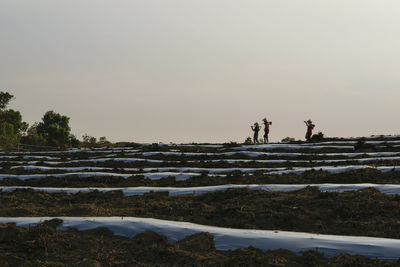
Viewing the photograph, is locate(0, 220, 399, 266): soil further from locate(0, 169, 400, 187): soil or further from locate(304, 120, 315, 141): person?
locate(304, 120, 315, 141): person

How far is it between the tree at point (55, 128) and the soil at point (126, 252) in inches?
1475

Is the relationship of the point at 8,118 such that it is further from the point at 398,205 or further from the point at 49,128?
the point at 398,205

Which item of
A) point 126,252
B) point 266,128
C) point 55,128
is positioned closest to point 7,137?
point 55,128

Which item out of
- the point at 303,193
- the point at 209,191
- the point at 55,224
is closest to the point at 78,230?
the point at 55,224

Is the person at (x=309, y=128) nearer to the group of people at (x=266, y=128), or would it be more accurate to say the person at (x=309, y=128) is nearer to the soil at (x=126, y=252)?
the group of people at (x=266, y=128)

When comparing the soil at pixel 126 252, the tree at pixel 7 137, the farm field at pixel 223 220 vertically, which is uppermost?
the tree at pixel 7 137

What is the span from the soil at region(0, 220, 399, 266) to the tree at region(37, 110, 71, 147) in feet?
123

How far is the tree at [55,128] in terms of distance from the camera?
40969 millimetres

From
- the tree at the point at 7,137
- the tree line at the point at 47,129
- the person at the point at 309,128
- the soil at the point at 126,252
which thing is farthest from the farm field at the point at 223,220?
the tree line at the point at 47,129

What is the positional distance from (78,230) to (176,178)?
450 cm

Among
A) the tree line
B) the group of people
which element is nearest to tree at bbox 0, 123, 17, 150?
the tree line

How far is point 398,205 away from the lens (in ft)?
17.4

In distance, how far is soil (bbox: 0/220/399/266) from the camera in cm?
386

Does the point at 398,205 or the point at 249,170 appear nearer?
the point at 398,205
